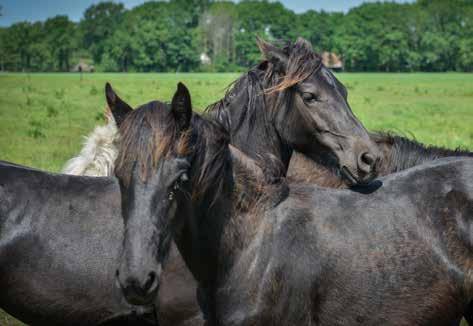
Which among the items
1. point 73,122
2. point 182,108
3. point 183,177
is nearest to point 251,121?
point 182,108

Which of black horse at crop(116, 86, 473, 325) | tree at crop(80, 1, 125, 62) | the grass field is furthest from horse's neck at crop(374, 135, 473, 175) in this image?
tree at crop(80, 1, 125, 62)

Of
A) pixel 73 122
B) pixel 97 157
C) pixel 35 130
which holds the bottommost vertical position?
pixel 73 122

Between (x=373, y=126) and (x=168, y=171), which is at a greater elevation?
(x=168, y=171)

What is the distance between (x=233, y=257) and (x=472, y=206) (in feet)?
5.22

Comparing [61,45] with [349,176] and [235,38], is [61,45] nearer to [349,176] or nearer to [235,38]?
[235,38]

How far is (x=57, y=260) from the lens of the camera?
4359 millimetres

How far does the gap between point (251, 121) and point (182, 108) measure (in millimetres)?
1782

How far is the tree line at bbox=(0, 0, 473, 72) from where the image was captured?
354 ft

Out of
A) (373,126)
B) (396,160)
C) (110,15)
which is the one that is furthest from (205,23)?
(396,160)

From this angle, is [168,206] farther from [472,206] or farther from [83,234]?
[472,206]

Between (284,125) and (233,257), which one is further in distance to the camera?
(284,125)

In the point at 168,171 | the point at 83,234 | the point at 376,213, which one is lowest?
the point at 83,234

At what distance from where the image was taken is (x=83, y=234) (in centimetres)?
444

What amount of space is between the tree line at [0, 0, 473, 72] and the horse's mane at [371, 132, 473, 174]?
93.6 m
